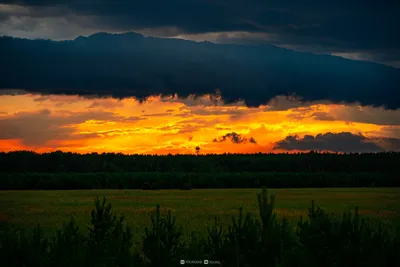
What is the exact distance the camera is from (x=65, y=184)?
128m

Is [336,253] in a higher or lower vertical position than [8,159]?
lower

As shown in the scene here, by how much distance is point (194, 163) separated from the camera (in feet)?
585

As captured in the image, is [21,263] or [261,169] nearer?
[21,263]

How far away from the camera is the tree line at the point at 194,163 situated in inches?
6398

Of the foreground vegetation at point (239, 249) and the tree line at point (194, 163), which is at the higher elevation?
the tree line at point (194, 163)

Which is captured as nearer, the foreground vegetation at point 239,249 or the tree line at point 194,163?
the foreground vegetation at point 239,249

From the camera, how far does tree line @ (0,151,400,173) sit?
162m

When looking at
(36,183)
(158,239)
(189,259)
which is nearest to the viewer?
(189,259)

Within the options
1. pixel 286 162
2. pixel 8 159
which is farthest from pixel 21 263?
pixel 286 162

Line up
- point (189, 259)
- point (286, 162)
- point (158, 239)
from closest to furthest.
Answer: point (189, 259)
point (158, 239)
point (286, 162)

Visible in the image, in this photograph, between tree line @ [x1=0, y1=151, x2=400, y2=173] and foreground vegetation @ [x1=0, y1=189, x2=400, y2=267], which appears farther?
tree line @ [x1=0, y1=151, x2=400, y2=173]

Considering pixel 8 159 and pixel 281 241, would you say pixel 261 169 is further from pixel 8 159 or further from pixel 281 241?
pixel 281 241

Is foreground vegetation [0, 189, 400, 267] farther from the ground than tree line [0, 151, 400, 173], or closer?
closer

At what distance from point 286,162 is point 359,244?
529 ft
